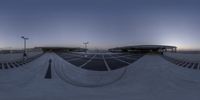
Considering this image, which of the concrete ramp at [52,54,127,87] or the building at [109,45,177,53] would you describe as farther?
the building at [109,45,177,53]

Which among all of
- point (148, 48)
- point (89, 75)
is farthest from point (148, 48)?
point (89, 75)

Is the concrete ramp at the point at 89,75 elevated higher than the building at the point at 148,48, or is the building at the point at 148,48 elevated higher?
the building at the point at 148,48

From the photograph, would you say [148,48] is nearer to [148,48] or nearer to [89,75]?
[148,48]

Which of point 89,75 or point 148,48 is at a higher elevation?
point 148,48

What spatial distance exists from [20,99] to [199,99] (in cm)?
628

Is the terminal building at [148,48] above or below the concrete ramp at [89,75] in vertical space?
above

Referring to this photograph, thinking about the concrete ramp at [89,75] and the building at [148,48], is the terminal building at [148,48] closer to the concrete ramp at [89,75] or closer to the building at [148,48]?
the building at [148,48]

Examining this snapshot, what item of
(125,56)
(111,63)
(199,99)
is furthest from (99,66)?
(199,99)

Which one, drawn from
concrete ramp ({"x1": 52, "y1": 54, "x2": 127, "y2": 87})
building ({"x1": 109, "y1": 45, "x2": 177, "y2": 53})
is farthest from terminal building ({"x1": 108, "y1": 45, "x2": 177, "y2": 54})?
concrete ramp ({"x1": 52, "y1": 54, "x2": 127, "y2": 87})

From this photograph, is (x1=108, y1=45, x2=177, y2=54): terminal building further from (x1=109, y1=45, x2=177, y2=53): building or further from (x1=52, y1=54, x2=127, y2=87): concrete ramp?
(x1=52, y1=54, x2=127, y2=87): concrete ramp

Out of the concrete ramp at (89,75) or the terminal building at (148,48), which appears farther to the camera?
the terminal building at (148,48)

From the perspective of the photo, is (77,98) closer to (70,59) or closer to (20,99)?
(20,99)

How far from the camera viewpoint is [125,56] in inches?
492

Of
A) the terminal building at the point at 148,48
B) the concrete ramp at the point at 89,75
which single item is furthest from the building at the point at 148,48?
the concrete ramp at the point at 89,75
